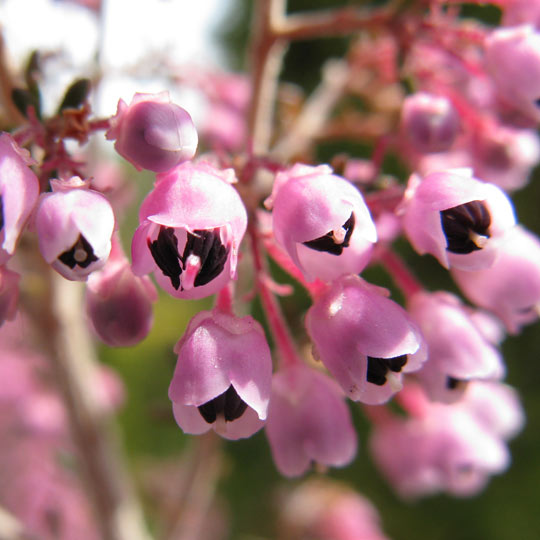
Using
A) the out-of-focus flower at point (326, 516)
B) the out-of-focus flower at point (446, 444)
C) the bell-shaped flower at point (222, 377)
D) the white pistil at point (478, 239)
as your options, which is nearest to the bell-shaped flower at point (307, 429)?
the bell-shaped flower at point (222, 377)

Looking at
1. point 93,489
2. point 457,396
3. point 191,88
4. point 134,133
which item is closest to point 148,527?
point 93,489

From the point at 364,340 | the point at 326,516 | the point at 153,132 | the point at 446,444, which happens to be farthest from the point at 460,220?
the point at 326,516

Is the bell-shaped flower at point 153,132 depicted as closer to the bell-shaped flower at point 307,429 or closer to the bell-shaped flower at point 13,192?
the bell-shaped flower at point 13,192

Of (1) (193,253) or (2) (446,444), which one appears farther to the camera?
(2) (446,444)

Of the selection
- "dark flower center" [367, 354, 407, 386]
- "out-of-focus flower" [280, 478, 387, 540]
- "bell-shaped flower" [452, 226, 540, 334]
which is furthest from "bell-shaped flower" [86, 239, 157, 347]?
"out-of-focus flower" [280, 478, 387, 540]

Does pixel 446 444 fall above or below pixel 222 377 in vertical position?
below

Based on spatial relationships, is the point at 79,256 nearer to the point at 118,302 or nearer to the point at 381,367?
the point at 118,302
